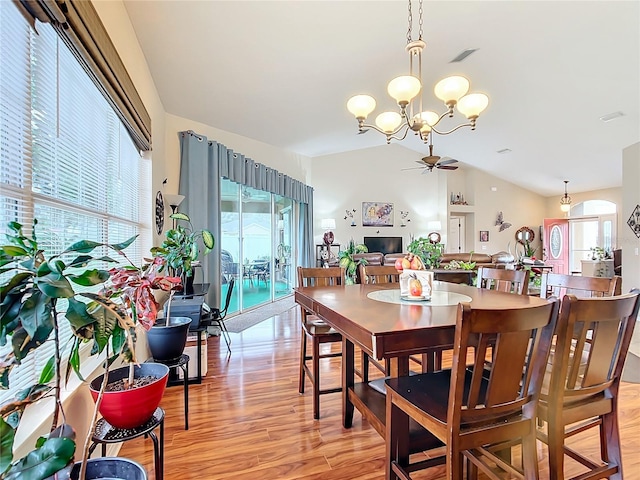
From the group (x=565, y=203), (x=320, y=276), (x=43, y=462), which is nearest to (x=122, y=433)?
(x=43, y=462)

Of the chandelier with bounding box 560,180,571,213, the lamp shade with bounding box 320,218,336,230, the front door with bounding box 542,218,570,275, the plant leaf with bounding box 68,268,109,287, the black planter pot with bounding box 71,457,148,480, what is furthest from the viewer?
the front door with bounding box 542,218,570,275

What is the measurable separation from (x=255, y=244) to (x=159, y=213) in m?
2.81

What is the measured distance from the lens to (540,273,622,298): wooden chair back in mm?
1789

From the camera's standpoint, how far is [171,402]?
2.52m

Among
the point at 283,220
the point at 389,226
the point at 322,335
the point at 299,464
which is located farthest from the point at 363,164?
the point at 299,464

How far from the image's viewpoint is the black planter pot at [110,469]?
104cm

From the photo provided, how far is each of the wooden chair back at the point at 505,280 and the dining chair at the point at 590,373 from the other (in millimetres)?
905

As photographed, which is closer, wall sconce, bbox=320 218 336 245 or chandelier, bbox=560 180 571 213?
wall sconce, bbox=320 218 336 245

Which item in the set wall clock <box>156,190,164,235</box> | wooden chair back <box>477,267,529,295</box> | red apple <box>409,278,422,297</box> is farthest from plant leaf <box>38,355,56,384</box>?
wall clock <box>156,190,164,235</box>

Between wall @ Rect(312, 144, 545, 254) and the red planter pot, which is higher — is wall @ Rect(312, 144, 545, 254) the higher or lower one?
the higher one

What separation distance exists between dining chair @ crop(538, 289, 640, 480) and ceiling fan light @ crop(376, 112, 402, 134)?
2.46 m

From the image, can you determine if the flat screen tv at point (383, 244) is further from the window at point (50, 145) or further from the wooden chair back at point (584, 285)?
the window at point (50, 145)

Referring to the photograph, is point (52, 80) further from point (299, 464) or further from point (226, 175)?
point (226, 175)

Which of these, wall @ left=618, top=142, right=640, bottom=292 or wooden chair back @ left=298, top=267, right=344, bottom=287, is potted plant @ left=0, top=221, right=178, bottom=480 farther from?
wall @ left=618, top=142, right=640, bottom=292
